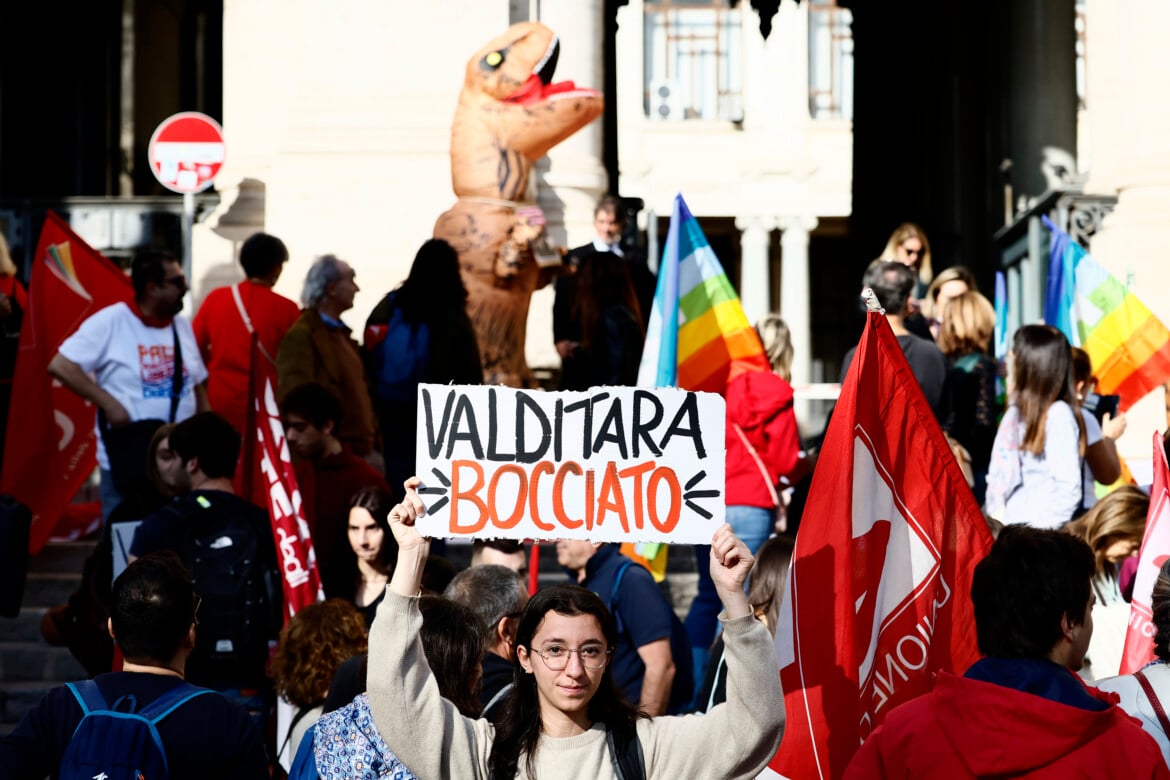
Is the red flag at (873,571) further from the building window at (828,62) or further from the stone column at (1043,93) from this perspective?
the building window at (828,62)

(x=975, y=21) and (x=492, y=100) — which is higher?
(x=975, y=21)

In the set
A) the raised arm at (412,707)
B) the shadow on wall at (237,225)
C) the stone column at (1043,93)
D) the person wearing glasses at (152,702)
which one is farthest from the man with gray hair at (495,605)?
the stone column at (1043,93)

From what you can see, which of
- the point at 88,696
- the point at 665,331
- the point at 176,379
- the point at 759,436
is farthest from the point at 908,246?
the point at 88,696

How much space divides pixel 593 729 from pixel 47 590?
6.65 m

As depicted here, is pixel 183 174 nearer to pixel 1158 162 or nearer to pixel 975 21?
pixel 1158 162

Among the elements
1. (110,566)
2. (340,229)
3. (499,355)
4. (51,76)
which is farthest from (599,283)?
(51,76)

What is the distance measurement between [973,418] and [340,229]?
6.03 meters

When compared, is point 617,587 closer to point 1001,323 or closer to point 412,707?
point 412,707

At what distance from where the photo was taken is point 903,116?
2728 centimetres

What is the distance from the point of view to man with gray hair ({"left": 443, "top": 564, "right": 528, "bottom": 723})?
5.64m

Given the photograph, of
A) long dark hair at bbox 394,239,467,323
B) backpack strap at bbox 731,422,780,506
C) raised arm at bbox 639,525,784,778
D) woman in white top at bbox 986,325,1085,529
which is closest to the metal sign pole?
long dark hair at bbox 394,239,467,323

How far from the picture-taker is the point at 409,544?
465 cm

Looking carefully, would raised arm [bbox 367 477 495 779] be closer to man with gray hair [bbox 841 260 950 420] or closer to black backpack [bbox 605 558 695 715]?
black backpack [bbox 605 558 695 715]

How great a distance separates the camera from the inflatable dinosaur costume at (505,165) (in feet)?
35.9
